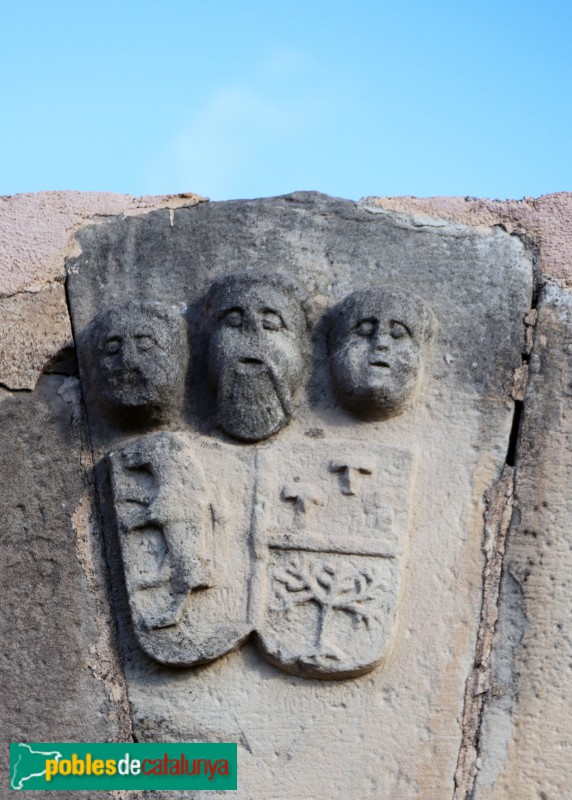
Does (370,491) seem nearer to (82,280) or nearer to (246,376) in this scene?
(246,376)

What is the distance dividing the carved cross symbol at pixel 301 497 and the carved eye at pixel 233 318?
1.54 feet

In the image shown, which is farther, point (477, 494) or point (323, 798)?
point (477, 494)

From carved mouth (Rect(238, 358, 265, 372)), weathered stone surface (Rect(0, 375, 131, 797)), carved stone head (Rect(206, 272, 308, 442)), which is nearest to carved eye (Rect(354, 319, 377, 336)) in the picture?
carved stone head (Rect(206, 272, 308, 442))

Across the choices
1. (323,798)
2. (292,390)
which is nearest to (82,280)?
(292,390)

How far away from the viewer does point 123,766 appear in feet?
11.2

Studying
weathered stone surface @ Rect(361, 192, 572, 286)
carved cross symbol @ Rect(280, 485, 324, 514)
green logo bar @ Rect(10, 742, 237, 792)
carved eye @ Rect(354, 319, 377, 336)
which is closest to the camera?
green logo bar @ Rect(10, 742, 237, 792)

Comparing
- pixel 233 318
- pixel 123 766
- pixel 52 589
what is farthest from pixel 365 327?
pixel 123 766

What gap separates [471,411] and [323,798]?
1.10m

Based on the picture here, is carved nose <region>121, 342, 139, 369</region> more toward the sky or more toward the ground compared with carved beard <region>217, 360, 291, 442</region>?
more toward the sky

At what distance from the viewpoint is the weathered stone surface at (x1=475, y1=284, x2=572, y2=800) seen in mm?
3436

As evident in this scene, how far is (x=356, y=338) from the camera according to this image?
3650mm

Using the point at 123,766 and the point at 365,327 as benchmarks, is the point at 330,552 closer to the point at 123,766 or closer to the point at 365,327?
the point at 365,327

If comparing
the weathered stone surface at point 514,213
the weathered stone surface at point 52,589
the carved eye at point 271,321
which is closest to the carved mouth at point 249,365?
the carved eye at point 271,321

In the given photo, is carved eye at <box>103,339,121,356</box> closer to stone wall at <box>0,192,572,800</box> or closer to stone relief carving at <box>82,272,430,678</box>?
stone relief carving at <box>82,272,430,678</box>
